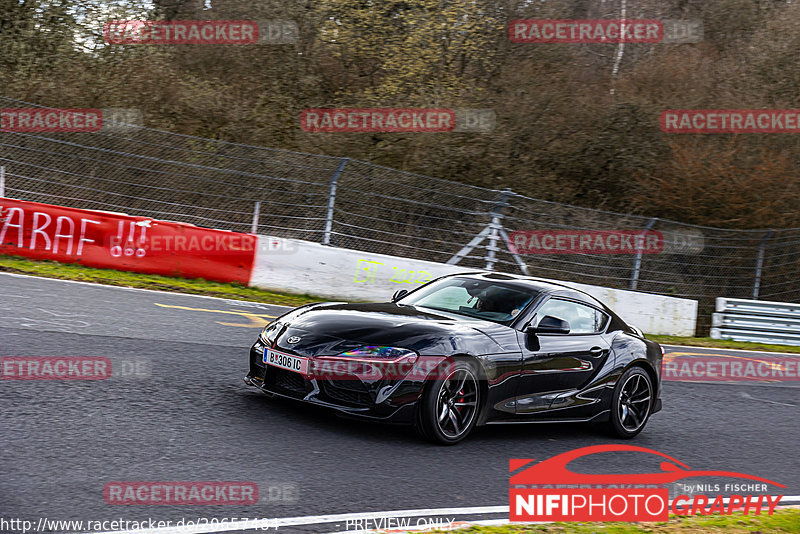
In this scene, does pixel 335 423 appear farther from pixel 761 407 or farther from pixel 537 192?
pixel 537 192

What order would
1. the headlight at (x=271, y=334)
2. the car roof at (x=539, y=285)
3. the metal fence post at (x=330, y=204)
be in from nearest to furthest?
the headlight at (x=271, y=334)
the car roof at (x=539, y=285)
the metal fence post at (x=330, y=204)

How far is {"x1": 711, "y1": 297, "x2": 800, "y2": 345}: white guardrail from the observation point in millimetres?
18156

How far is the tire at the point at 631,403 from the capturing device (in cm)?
828

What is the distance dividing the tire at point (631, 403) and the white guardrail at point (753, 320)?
10343mm

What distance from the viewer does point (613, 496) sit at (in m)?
6.11

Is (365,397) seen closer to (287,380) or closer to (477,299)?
(287,380)

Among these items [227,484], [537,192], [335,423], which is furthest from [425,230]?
[227,484]

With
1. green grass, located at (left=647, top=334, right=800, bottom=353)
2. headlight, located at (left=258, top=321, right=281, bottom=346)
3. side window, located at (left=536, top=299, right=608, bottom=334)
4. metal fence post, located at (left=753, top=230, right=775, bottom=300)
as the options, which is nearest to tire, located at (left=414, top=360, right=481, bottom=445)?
side window, located at (left=536, top=299, right=608, bottom=334)

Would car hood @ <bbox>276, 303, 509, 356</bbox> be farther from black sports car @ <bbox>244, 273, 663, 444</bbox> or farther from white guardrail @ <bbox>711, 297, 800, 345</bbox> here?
white guardrail @ <bbox>711, 297, 800, 345</bbox>
